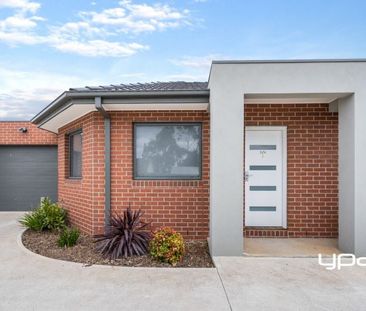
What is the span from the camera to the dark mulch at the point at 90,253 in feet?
17.0

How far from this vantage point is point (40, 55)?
12.3 m

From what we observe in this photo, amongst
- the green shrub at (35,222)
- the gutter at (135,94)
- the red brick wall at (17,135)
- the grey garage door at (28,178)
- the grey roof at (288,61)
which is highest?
the grey roof at (288,61)

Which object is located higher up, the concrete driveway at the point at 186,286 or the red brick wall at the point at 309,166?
the red brick wall at the point at 309,166

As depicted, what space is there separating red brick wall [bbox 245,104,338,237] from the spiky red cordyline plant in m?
2.48

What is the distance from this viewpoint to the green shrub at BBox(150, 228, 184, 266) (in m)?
5.13

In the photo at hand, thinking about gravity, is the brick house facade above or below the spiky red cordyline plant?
above

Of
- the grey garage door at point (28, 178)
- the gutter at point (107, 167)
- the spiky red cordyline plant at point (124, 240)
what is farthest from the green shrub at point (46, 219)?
the grey garage door at point (28, 178)

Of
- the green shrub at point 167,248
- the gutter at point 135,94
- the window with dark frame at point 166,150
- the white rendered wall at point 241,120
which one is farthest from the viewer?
the window with dark frame at point 166,150

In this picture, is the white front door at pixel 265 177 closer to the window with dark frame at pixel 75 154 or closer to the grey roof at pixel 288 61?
the grey roof at pixel 288 61

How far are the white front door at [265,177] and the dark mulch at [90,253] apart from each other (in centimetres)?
149

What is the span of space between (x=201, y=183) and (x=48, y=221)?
3874 millimetres

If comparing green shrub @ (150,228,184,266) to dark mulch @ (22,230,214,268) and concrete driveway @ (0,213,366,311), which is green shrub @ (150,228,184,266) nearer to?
dark mulch @ (22,230,214,268)

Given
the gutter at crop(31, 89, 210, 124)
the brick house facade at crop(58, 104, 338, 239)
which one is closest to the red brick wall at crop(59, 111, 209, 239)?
the brick house facade at crop(58, 104, 338, 239)

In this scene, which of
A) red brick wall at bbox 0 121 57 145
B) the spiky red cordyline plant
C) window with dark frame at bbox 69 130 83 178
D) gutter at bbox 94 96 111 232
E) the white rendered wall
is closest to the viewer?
the white rendered wall
